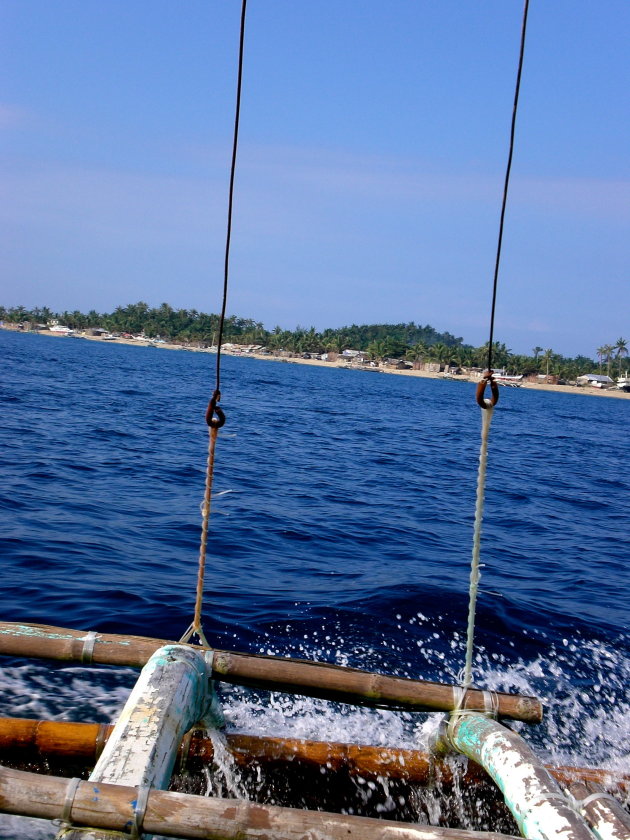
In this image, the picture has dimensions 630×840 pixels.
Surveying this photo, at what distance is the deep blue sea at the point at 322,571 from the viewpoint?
5.71 meters

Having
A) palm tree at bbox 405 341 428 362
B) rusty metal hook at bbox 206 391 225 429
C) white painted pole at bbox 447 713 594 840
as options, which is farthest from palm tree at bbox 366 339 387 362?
white painted pole at bbox 447 713 594 840

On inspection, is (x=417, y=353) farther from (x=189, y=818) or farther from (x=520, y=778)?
(x=189, y=818)

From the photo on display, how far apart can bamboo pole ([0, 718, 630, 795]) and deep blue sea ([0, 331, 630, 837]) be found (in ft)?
1.47

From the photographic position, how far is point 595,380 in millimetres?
171500

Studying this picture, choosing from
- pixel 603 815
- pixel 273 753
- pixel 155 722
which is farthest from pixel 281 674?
Result: pixel 603 815

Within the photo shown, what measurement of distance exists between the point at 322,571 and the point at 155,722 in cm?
683

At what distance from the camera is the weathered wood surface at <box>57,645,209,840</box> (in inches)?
117

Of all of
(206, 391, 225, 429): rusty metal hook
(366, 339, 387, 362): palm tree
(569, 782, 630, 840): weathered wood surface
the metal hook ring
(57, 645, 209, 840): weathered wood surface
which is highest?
(366, 339, 387, 362): palm tree

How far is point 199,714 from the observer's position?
3.90 meters

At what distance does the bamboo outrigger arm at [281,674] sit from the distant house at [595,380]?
177m

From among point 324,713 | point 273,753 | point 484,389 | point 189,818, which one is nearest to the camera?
point 189,818

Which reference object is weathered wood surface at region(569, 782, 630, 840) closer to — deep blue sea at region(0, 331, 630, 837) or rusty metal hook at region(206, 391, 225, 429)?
deep blue sea at region(0, 331, 630, 837)

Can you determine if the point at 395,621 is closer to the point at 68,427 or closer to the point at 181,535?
the point at 181,535

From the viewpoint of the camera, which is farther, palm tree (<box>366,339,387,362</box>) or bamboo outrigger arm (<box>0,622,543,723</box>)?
palm tree (<box>366,339,387,362</box>)
